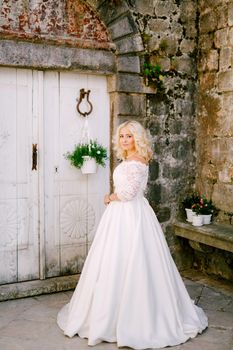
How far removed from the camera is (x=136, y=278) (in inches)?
144

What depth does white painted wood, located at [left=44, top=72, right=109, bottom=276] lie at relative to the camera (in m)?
4.93

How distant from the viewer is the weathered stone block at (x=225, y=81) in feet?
17.0

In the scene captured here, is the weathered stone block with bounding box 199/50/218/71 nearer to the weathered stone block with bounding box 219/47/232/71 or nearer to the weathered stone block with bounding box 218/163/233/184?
the weathered stone block with bounding box 219/47/232/71

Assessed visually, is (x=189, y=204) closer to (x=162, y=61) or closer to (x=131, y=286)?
(x=162, y=61)

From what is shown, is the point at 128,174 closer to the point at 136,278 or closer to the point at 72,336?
the point at 136,278

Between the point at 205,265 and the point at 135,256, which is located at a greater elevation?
the point at 135,256

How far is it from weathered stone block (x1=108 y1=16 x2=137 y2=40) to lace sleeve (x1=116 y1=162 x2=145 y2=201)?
6.08 feet

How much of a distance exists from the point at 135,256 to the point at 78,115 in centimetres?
196

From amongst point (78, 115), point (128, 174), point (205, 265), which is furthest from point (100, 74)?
point (205, 265)

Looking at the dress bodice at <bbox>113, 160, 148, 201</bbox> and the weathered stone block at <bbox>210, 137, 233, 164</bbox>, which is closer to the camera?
the dress bodice at <bbox>113, 160, 148, 201</bbox>

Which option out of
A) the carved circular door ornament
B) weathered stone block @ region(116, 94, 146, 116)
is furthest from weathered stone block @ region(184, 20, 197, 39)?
the carved circular door ornament

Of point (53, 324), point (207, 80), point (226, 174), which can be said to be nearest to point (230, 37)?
point (207, 80)

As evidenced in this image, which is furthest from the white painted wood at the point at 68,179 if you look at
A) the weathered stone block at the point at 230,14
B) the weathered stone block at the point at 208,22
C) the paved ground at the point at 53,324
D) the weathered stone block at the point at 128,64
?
the weathered stone block at the point at 230,14

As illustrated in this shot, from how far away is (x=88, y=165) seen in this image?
488 centimetres
